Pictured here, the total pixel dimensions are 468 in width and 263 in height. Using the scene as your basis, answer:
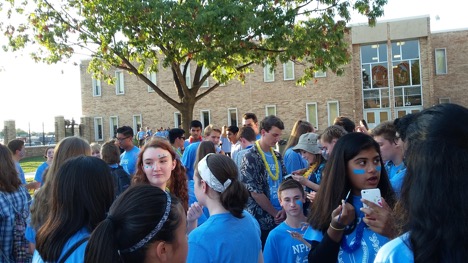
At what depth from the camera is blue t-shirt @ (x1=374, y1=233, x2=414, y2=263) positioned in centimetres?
167

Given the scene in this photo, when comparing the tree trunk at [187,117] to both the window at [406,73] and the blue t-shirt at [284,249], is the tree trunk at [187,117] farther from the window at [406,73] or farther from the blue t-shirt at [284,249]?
Result: the window at [406,73]

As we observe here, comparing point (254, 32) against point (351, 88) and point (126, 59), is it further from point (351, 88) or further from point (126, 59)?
point (351, 88)

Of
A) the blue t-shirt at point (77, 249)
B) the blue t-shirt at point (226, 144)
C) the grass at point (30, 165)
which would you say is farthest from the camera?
the grass at point (30, 165)

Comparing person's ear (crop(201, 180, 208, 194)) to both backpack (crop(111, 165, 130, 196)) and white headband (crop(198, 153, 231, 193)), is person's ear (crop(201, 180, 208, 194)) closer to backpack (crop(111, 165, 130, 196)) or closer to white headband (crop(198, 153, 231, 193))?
white headband (crop(198, 153, 231, 193))

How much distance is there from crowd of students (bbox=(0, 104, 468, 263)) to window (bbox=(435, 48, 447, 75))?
30.1 metres

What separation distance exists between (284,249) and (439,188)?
8.15ft

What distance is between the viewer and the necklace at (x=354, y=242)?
2893 millimetres

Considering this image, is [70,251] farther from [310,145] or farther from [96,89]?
[96,89]

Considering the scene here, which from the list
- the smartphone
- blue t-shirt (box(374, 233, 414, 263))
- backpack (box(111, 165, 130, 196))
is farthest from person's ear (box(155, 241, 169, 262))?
backpack (box(111, 165, 130, 196))

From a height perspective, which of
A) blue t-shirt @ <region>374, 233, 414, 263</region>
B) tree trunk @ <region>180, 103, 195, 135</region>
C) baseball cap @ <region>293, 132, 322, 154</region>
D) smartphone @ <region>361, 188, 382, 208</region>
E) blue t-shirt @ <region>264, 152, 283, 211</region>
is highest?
tree trunk @ <region>180, 103, 195, 135</region>

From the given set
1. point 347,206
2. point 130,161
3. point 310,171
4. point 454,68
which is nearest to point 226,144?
point 130,161

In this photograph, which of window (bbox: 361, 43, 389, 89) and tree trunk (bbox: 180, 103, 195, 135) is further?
window (bbox: 361, 43, 389, 89)

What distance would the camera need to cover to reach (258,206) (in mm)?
5762

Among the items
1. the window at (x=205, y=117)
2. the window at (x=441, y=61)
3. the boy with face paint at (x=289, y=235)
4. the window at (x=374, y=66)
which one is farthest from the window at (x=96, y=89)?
the boy with face paint at (x=289, y=235)
